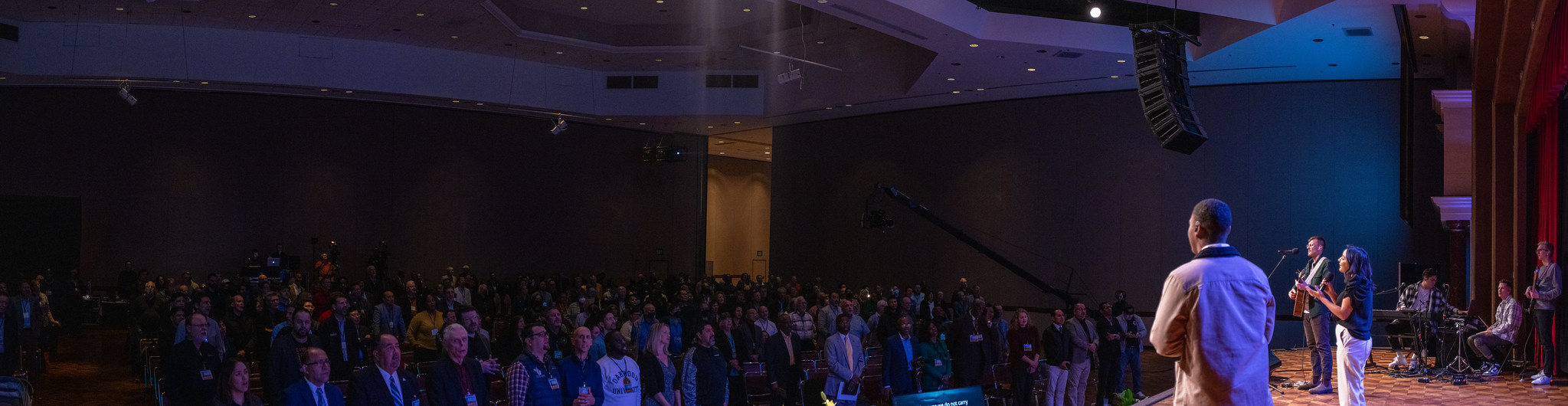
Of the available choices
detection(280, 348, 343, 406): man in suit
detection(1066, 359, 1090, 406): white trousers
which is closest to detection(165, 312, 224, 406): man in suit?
detection(280, 348, 343, 406): man in suit

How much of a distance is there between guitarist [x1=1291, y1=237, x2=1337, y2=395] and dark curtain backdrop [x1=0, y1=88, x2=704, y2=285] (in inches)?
626

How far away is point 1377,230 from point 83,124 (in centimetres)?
1892

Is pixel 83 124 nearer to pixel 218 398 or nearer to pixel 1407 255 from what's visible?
pixel 218 398

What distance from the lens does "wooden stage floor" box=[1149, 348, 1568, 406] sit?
661 centimetres

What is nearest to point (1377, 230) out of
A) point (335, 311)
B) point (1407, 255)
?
point (1407, 255)

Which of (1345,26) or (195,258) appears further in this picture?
(195,258)

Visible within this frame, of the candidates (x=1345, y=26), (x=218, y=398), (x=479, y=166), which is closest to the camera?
(x=218, y=398)

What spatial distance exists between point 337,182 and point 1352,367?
16751 mm

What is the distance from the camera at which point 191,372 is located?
6328 millimetres

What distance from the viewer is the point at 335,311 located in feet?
28.4

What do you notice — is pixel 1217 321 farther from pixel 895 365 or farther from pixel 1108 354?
pixel 1108 354

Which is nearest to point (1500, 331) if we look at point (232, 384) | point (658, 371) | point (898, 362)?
Answer: point (898, 362)

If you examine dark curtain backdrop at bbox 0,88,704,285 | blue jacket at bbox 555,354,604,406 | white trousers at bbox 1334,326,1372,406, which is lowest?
blue jacket at bbox 555,354,604,406

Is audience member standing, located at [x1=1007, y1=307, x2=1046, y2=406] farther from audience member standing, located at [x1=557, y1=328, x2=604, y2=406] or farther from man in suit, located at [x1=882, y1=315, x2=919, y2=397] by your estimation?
audience member standing, located at [x1=557, y1=328, x2=604, y2=406]
